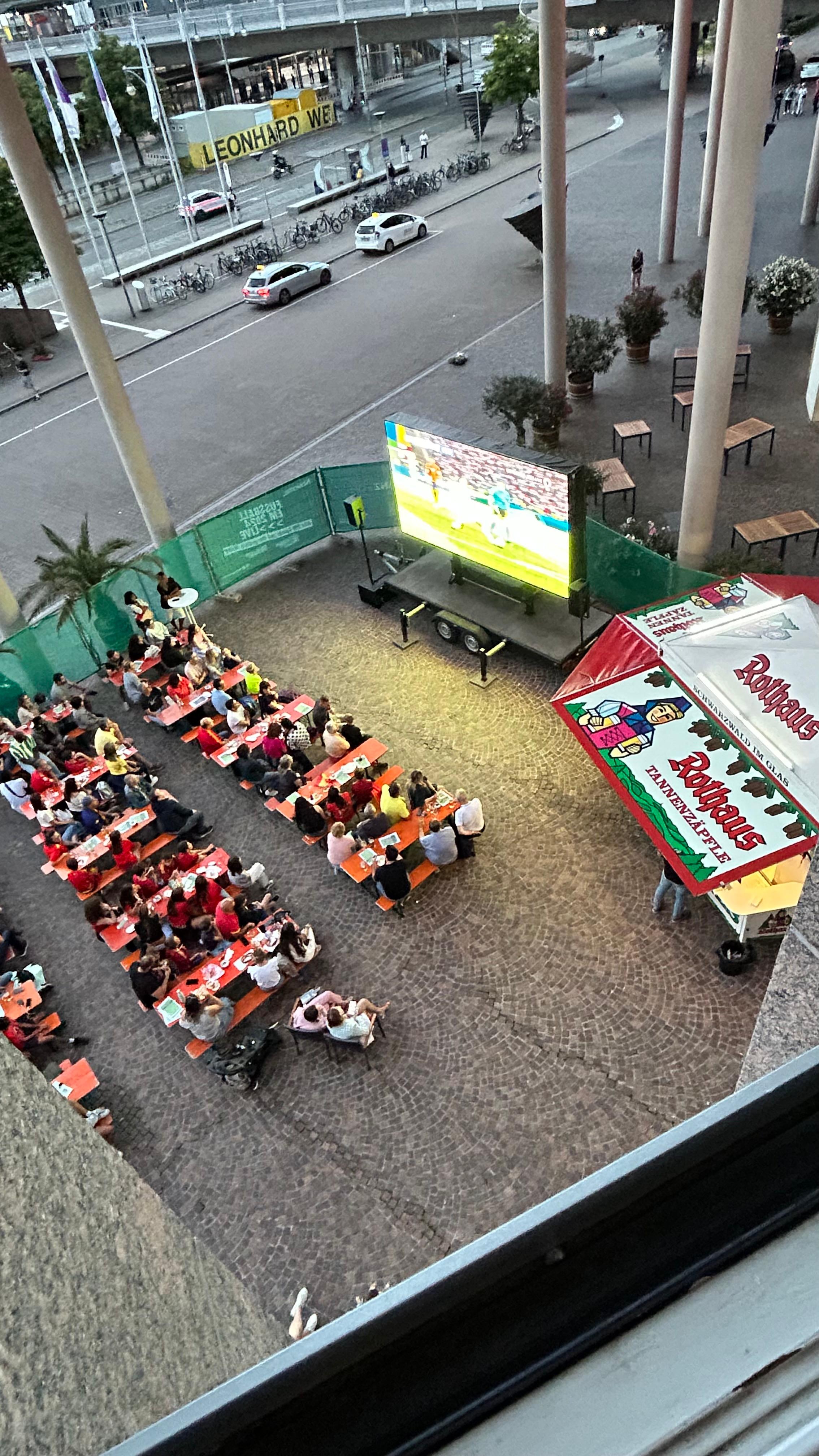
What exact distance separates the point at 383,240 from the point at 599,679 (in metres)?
27.6

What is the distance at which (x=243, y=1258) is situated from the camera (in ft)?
27.7

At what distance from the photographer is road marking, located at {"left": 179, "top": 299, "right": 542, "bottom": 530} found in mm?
19766

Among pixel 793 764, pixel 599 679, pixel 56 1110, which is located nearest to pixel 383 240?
pixel 599 679

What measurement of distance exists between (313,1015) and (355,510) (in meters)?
9.44

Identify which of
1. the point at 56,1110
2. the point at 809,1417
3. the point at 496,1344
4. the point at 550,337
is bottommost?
the point at 550,337

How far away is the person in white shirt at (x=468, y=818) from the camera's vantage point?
11.0 meters

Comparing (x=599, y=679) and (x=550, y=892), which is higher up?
(x=599, y=679)

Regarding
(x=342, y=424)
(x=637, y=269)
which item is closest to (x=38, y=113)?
(x=342, y=424)

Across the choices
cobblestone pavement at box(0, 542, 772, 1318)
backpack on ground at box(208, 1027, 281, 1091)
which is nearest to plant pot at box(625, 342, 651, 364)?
cobblestone pavement at box(0, 542, 772, 1318)

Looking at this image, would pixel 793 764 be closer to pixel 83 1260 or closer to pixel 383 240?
pixel 83 1260

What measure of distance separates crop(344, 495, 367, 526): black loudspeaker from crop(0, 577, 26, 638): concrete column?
6.00 m

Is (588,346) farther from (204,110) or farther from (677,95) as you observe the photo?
(204,110)

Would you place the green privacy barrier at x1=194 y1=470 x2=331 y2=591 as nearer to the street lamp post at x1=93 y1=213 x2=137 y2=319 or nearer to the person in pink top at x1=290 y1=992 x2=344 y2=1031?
the person in pink top at x1=290 y1=992 x2=344 y2=1031

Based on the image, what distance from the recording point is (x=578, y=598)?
13.2 m
